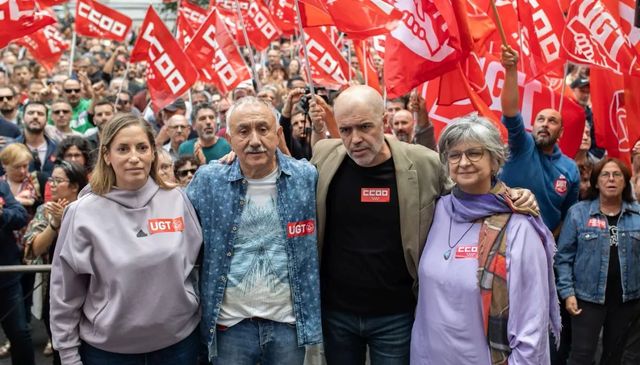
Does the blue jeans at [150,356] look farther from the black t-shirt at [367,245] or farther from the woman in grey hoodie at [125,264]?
the black t-shirt at [367,245]

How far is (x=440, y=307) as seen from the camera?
3.55 meters

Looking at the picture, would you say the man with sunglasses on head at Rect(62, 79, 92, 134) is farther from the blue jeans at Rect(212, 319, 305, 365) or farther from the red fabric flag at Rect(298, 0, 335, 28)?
the blue jeans at Rect(212, 319, 305, 365)

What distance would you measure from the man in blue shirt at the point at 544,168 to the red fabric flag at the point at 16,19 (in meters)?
3.77

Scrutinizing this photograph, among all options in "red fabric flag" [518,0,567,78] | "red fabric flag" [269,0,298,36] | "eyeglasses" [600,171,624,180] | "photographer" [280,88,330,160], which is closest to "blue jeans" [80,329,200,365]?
"photographer" [280,88,330,160]

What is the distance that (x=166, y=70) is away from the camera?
29.3ft

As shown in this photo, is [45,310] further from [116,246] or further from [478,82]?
[478,82]

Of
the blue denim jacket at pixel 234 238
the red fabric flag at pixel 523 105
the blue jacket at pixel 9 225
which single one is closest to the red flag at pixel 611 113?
the red fabric flag at pixel 523 105

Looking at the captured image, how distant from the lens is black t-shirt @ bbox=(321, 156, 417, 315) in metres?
3.81

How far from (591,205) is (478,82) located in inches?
48.2

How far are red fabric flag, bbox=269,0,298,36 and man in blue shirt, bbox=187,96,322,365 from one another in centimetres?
563

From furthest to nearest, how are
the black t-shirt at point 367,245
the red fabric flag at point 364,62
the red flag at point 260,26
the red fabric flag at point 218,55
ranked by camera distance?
the red flag at point 260,26 → the red fabric flag at point 218,55 → the red fabric flag at point 364,62 → the black t-shirt at point 367,245

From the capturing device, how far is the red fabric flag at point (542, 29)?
6.59 m

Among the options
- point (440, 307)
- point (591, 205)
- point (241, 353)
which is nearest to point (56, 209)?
point (241, 353)

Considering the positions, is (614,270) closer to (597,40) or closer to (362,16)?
(597,40)
